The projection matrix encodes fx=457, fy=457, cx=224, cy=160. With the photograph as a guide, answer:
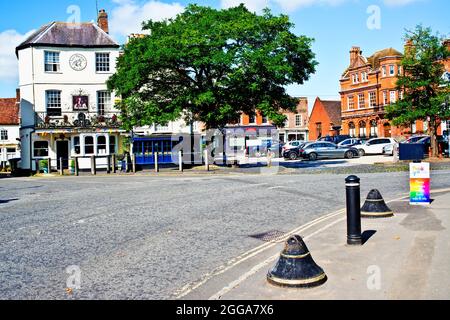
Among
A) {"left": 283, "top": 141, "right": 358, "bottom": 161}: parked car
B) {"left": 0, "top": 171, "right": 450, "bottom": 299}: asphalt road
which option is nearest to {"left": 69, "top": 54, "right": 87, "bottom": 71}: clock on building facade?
{"left": 283, "top": 141, "right": 358, "bottom": 161}: parked car

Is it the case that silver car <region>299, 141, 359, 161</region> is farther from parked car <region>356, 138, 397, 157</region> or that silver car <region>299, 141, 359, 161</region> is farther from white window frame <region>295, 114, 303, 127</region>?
white window frame <region>295, 114, 303, 127</region>

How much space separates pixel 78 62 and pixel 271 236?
101 ft

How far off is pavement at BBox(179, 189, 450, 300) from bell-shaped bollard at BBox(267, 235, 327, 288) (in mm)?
80

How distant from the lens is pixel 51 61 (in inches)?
1371

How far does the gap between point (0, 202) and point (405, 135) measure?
4722 centimetres

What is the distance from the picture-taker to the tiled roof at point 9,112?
193 feet

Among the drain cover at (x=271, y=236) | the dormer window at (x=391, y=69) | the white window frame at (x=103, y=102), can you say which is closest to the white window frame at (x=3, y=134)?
the white window frame at (x=103, y=102)

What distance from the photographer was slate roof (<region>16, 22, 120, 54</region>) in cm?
3488

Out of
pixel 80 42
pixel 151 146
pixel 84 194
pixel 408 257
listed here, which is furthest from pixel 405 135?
pixel 408 257

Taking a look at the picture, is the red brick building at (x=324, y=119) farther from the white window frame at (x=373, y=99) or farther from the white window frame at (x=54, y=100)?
the white window frame at (x=54, y=100)

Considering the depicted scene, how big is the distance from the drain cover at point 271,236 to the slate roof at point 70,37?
→ 1206 inches

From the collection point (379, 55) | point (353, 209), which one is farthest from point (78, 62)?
point (379, 55)

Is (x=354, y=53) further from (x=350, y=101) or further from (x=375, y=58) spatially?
(x=350, y=101)
